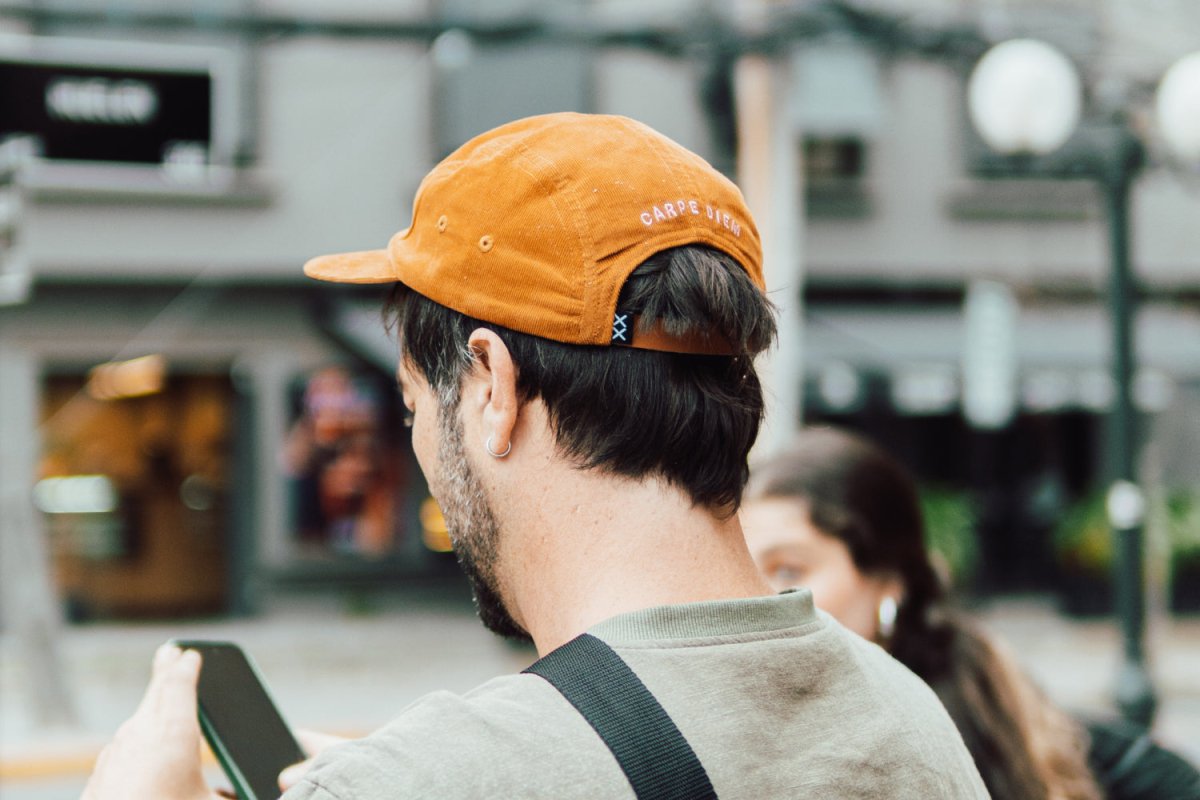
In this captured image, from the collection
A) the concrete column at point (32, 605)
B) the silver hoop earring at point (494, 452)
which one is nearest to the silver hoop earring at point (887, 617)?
the silver hoop earring at point (494, 452)

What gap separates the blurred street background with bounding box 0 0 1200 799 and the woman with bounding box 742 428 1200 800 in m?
8.48

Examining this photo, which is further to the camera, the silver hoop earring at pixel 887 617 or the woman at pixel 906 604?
the silver hoop earring at pixel 887 617

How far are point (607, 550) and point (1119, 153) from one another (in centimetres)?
729

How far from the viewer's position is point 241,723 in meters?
1.46

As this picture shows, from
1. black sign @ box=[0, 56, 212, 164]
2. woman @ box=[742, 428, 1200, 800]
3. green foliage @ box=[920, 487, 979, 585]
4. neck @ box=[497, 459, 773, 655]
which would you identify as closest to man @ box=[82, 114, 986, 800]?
neck @ box=[497, 459, 773, 655]

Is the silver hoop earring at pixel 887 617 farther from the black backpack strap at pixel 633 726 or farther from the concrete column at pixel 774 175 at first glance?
the concrete column at pixel 774 175

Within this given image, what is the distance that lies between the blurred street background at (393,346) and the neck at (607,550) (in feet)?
32.7

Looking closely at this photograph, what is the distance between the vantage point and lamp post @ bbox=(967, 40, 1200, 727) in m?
7.33

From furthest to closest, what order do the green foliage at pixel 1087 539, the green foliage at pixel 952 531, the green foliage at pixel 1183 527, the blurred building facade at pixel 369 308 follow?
the green foliage at pixel 1183 527 < the green foliage at pixel 1087 539 < the blurred building facade at pixel 369 308 < the green foliage at pixel 952 531

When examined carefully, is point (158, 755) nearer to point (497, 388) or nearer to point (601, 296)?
point (497, 388)

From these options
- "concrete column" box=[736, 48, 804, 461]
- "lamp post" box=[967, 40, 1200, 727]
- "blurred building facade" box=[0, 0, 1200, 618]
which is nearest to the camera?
"lamp post" box=[967, 40, 1200, 727]

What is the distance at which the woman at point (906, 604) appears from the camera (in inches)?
97.5

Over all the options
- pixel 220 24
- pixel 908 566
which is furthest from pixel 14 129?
pixel 908 566

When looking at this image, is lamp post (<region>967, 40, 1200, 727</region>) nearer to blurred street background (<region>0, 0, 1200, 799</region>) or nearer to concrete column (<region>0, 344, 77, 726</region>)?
blurred street background (<region>0, 0, 1200, 799</region>)
